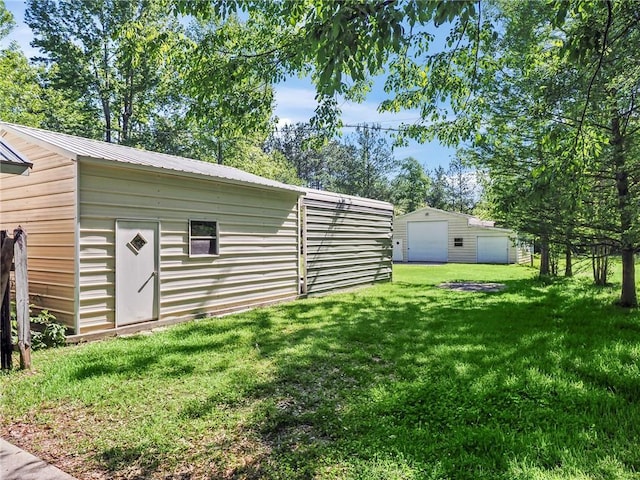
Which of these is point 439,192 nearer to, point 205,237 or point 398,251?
point 398,251

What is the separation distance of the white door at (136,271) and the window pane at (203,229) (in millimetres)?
749

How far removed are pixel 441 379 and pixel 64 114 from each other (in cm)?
2057

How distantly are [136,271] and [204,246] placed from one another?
4.52 ft

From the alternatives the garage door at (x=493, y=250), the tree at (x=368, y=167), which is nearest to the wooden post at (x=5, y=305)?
the garage door at (x=493, y=250)

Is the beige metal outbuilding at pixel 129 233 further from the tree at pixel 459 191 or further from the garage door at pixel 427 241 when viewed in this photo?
the tree at pixel 459 191

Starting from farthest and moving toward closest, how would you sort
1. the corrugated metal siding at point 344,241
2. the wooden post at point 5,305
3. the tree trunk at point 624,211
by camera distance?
the corrugated metal siding at point 344,241
the tree trunk at point 624,211
the wooden post at point 5,305

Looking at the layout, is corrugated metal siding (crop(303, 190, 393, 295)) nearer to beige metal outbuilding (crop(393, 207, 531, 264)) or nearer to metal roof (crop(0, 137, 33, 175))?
metal roof (crop(0, 137, 33, 175))

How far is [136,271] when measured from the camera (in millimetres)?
5902

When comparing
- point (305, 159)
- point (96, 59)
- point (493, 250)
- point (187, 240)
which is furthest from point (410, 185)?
point (187, 240)

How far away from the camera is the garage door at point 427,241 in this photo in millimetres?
24172

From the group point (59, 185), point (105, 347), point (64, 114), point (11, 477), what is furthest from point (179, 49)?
point (64, 114)

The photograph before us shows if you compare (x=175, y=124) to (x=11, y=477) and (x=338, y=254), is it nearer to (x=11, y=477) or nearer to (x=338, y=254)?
(x=338, y=254)

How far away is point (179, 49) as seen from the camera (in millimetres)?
4531

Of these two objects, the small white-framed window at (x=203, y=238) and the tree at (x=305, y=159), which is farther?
the tree at (x=305, y=159)
